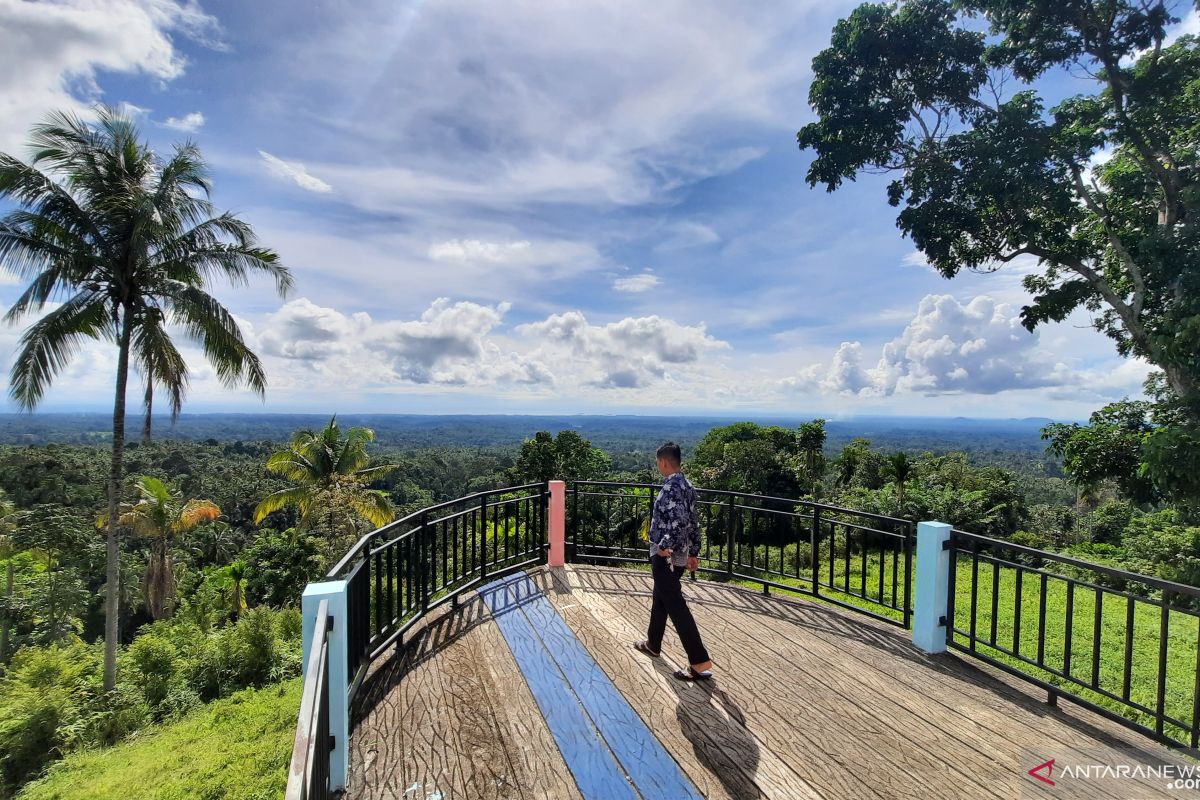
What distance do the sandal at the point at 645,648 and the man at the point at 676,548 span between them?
31cm

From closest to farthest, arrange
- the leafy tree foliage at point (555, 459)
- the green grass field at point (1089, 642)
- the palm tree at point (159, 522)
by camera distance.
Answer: the green grass field at point (1089, 642) → the palm tree at point (159, 522) → the leafy tree foliage at point (555, 459)

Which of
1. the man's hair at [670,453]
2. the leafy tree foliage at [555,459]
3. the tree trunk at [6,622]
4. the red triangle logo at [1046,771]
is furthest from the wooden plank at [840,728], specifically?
the tree trunk at [6,622]

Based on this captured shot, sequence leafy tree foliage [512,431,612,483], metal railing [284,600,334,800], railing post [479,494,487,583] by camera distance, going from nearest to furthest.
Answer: metal railing [284,600,334,800], railing post [479,494,487,583], leafy tree foliage [512,431,612,483]

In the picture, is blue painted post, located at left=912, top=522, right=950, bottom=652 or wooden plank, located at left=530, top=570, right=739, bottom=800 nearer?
wooden plank, located at left=530, top=570, right=739, bottom=800

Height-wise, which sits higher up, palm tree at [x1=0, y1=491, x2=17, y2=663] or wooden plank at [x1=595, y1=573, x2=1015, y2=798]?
wooden plank at [x1=595, y1=573, x2=1015, y2=798]

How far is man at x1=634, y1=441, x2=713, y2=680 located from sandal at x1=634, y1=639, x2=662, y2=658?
308 millimetres

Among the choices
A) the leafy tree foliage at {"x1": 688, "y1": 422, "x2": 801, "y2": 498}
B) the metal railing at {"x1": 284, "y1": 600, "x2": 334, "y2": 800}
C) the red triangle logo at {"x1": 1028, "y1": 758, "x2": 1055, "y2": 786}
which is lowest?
the leafy tree foliage at {"x1": 688, "y1": 422, "x2": 801, "y2": 498}

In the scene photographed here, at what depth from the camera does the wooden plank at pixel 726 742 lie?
265 centimetres

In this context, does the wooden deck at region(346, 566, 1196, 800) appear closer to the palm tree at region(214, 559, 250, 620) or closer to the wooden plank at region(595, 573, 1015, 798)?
the wooden plank at region(595, 573, 1015, 798)

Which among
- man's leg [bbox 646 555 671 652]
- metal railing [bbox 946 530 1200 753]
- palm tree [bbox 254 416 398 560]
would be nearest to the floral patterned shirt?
man's leg [bbox 646 555 671 652]

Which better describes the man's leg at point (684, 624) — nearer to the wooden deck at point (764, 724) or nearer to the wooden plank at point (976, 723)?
the wooden deck at point (764, 724)

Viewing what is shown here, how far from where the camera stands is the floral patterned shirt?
3.72m

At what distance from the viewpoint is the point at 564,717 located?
3.28 meters

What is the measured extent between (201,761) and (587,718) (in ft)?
23.5
